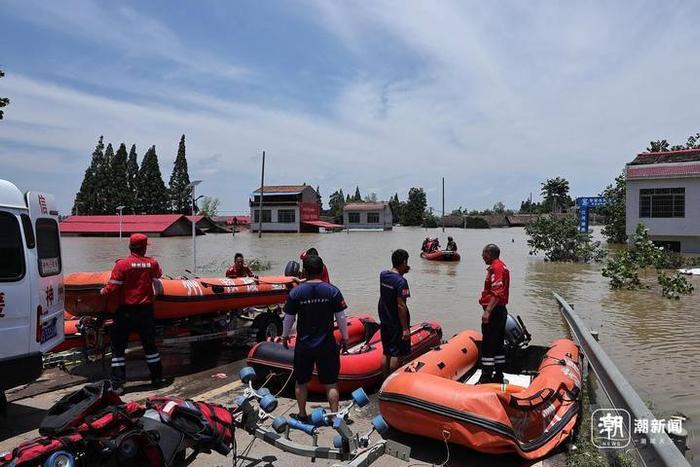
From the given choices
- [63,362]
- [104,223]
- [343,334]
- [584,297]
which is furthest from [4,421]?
[104,223]

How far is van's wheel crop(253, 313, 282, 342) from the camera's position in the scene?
7.78 meters

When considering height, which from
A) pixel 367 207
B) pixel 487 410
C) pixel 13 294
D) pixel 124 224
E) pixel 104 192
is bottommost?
pixel 487 410

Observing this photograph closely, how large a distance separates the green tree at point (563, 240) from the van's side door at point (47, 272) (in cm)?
2457

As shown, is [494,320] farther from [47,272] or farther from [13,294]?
[13,294]

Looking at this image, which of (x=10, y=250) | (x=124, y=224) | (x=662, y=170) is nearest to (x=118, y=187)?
(x=124, y=224)

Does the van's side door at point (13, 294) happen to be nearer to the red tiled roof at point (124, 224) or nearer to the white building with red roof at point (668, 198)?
the white building with red roof at point (668, 198)

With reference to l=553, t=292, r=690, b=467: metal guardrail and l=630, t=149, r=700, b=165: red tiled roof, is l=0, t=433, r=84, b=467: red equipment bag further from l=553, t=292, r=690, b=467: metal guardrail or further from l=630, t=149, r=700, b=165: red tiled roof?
l=630, t=149, r=700, b=165: red tiled roof

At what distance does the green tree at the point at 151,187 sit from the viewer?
68.8 m

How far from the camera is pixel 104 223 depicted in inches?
2222

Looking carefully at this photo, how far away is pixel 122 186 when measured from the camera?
221 feet

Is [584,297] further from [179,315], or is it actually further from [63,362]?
[63,362]

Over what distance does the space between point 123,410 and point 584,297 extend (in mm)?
14570

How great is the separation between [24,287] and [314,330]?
2.55 meters

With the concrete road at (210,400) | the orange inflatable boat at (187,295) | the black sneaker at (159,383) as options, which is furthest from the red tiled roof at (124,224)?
the black sneaker at (159,383)
